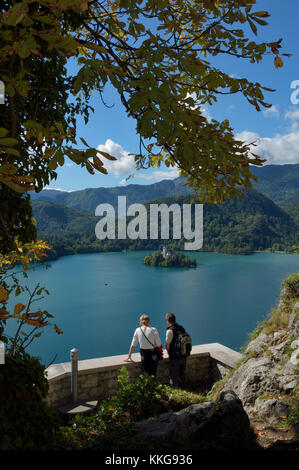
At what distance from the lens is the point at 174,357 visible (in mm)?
4691

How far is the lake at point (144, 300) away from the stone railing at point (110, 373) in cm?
1732

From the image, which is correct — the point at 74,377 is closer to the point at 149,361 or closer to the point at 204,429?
the point at 149,361

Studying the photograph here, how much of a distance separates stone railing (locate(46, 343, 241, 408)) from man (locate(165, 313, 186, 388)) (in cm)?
39

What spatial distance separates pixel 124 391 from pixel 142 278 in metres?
55.0

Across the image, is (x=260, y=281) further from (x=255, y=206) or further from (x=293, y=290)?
(x=293, y=290)

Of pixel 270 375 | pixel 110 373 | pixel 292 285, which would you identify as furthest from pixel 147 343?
pixel 292 285

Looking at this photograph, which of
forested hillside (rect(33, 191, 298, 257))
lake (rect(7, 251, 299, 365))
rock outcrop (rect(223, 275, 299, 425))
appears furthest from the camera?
forested hillside (rect(33, 191, 298, 257))

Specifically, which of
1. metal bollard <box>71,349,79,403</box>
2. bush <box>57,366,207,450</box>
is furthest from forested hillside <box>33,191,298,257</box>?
bush <box>57,366,207,450</box>

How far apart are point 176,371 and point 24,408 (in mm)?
3288

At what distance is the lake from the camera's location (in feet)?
109

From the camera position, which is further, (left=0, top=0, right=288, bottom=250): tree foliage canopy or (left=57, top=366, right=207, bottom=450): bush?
(left=57, top=366, right=207, bottom=450): bush

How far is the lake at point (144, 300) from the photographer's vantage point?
33.1 meters

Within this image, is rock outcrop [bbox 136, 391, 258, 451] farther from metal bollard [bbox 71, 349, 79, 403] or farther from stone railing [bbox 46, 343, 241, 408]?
stone railing [bbox 46, 343, 241, 408]

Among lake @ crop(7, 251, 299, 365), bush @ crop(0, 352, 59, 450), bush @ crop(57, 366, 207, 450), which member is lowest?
lake @ crop(7, 251, 299, 365)
